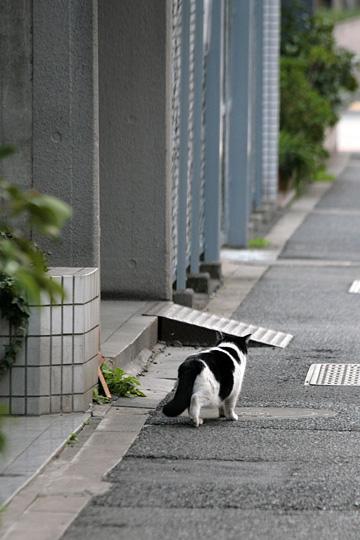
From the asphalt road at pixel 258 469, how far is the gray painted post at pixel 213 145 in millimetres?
3042

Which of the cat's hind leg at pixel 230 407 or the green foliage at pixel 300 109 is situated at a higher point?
the green foliage at pixel 300 109

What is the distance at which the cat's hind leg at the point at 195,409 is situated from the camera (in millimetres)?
7672

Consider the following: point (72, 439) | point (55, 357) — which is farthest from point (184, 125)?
point (72, 439)

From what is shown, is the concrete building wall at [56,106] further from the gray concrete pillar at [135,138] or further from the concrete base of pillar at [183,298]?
the concrete base of pillar at [183,298]

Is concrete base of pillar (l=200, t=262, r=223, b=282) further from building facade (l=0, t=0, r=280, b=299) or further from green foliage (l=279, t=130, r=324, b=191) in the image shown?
green foliage (l=279, t=130, r=324, b=191)

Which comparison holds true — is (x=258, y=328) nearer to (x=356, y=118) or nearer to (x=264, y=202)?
(x=264, y=202)

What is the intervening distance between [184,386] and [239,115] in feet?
29.7

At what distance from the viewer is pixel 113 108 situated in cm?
1116

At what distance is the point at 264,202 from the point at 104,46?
371 inches

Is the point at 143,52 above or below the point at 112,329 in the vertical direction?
above

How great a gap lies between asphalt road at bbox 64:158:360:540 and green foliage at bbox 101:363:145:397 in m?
0.47

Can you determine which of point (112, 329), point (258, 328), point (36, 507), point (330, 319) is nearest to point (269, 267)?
point (330, 319)

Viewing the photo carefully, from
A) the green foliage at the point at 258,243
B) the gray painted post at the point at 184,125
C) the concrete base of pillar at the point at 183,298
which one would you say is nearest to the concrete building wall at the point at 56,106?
the concrete base of pillar at the point at 183,298

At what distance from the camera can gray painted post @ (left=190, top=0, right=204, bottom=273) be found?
13266 millimetres
